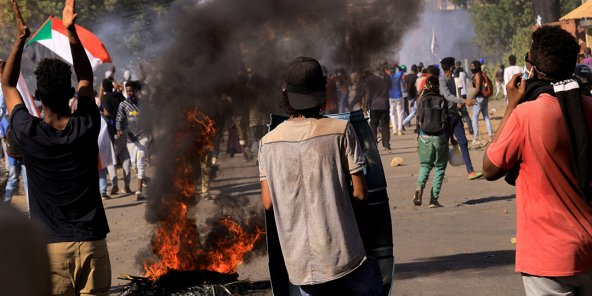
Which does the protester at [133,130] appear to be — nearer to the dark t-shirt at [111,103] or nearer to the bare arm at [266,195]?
the dark t-shirt at [111,103]

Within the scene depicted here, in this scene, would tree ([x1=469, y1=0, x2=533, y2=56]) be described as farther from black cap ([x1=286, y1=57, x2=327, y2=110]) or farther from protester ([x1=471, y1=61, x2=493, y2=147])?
black cap ([x1=286, y1=57, x2=327, y2=110])

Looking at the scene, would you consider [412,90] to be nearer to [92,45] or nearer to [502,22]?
[92,45]

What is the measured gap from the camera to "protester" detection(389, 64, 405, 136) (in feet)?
79.2

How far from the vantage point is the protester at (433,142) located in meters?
12.0

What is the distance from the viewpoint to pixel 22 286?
1.63 m

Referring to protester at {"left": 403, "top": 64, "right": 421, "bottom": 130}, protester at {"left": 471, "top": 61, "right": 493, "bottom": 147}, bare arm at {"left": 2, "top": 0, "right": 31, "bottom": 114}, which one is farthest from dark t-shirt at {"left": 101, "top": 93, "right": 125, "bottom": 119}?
bare arm at {"left": 2, "top": 0, "right": 31, "bottom": 114}

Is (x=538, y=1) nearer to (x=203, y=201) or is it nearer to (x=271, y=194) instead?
(x=203, y=201)

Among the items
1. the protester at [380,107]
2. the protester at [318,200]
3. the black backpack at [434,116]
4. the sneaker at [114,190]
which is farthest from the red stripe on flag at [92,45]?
the protester at [318,200]

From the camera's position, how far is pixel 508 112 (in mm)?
4203

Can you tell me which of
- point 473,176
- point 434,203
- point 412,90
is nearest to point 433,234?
point 434,203

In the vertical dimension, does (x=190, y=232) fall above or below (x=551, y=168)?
below

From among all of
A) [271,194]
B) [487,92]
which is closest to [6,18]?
[487,92]

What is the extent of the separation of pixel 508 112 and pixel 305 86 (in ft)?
3.02

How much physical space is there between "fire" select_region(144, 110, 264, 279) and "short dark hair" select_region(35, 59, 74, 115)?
8.44ft
